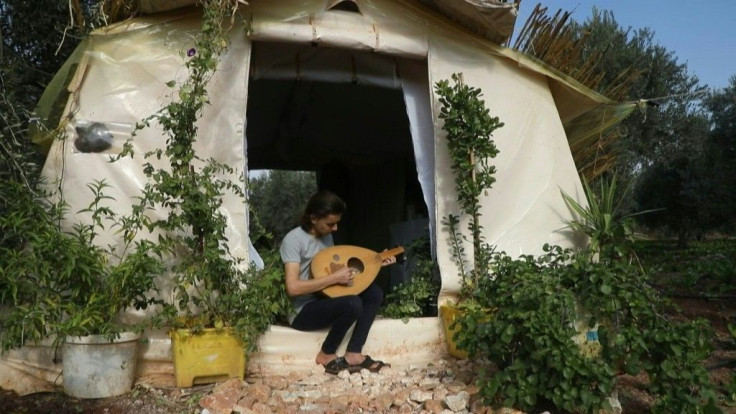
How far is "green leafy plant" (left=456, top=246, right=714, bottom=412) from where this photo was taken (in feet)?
9.48

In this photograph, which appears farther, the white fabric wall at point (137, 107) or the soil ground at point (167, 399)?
the white fabric wall at point (137, 107)

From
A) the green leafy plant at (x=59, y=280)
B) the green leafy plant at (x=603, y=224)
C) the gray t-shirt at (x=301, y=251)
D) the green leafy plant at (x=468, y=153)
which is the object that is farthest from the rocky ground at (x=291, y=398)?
the green leafy plant at (x=603, y=224)

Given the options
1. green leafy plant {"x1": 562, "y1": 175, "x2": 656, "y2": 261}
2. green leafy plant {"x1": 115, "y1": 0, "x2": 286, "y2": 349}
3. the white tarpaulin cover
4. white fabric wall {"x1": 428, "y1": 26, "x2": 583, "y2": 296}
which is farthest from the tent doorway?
green leafy plant {"x1": 115, "y1": 0, "x2": 286, "y2": 349}

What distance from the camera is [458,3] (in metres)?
4.48

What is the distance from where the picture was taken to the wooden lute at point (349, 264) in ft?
13.7

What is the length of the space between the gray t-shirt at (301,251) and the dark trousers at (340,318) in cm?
11

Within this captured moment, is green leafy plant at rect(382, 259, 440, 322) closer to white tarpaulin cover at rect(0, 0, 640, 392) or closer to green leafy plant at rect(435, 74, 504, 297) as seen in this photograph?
white tarpaulin cover at rect(0, 0, 640, 392)

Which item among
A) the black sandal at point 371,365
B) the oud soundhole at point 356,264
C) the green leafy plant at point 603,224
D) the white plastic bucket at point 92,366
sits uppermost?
the green leafy plant at point 603,224

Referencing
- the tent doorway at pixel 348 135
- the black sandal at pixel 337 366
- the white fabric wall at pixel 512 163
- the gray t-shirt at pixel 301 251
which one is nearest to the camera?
the black sandal at pixel 337 366

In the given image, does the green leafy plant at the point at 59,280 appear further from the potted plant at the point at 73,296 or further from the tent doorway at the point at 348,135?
the tent doorway at the point at 348,135

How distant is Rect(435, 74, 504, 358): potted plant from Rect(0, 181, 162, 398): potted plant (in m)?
2.05

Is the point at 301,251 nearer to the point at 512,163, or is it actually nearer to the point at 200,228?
the point at 200,228

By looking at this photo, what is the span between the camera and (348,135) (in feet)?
27.7

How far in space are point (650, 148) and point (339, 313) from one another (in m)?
12.5
